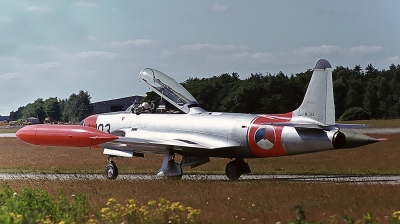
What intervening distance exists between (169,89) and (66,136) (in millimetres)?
5251

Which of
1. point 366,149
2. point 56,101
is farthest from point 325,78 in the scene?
point 56,101

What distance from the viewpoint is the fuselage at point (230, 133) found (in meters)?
21.7

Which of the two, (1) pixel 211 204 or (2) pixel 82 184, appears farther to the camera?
(2) pixel 82 184

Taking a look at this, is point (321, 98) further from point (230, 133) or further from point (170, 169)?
point (170, 169)

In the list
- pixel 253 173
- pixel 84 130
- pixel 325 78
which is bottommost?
pixel 253 173

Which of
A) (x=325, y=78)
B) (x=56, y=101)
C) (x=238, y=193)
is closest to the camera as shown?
(x=238, y=193)

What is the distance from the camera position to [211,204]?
1509 cm

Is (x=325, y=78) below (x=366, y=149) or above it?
above

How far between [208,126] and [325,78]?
180 inches

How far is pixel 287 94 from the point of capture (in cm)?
5119

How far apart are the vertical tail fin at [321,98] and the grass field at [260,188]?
2.67 m

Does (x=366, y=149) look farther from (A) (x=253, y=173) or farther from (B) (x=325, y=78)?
(B) (x=325, y=78)

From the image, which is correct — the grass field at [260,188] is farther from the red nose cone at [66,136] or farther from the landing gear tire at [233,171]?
the landing gear tire at [233,171]

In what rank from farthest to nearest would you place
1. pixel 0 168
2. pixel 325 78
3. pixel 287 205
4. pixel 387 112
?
1. pixel 387 112
2. pixel 0 168
3. pixel 325 78
4. pixel 287 205
